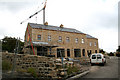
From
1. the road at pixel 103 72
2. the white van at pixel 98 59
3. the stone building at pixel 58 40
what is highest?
the stone building at pixel 58 40

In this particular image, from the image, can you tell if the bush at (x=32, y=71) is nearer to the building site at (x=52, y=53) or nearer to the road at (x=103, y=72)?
the building site at (x=52, y=53)

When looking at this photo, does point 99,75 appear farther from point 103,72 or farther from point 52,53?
point 52,53

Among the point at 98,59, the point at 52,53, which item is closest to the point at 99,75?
the point at 98,59

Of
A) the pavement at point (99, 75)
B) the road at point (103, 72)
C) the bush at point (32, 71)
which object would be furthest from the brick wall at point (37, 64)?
the road at point (103, 72)

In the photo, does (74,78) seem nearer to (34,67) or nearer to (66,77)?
(66,77)

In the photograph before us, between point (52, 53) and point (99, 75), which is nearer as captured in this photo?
point (99, 75)

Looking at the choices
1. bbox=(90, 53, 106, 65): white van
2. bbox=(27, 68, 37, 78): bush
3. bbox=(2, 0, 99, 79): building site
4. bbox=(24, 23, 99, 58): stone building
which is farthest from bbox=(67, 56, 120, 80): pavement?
bbox=(24, 23, 99, 58): stone building

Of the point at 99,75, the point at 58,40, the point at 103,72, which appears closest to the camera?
the point at 99,75

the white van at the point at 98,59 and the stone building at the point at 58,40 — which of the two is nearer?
the white van at the point at 98,59

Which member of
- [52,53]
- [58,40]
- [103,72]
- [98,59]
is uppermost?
[58,40]

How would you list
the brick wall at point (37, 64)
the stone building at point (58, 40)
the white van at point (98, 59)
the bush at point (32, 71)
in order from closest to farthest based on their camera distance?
the bush at point (32, 71) → the brick wall at point (37, 64) → the white van at point (98, 59) → the stone building at point (58, 40)

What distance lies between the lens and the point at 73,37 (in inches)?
1051

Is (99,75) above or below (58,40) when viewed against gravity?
below

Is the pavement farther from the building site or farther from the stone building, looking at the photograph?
the stone building
